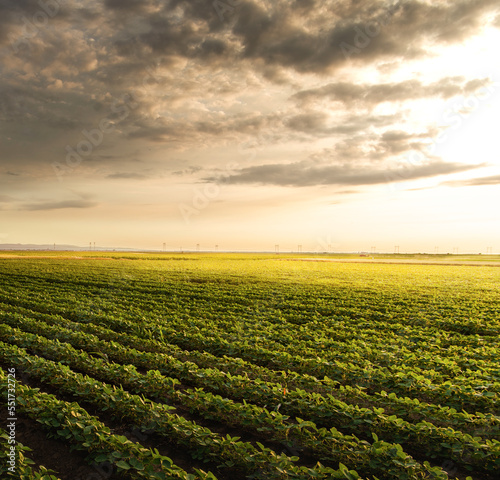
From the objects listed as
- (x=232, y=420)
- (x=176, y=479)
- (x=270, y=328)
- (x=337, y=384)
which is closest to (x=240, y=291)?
(x=270, y=328)

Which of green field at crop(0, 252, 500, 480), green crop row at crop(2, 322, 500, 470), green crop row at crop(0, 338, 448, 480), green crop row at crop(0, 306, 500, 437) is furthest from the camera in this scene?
green crop row at crop(0, 306, 500, 437)

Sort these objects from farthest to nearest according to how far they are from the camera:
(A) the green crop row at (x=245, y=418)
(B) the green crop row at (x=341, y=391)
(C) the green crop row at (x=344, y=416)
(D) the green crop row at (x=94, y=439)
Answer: (B) the green crop row at (x=341, y=391), (C) the green crop row at (x=344, y=416), (A) the green crop row at (x=245, y=418), (D) the green crop row at (x=94, y=439)

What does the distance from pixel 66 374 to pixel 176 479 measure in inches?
193

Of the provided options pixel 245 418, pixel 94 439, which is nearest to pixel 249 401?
pixel 245 418

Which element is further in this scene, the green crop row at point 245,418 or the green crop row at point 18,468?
the green crop row at point 245,418

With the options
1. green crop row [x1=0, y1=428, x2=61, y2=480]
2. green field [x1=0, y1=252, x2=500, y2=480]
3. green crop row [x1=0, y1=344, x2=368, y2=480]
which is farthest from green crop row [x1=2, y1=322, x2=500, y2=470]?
green crop row [x1=0, y1=428, x2=61, y2=480]

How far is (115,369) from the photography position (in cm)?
852

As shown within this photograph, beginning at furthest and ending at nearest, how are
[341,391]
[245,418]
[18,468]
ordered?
[341,391] < [245,418] < [18,468]

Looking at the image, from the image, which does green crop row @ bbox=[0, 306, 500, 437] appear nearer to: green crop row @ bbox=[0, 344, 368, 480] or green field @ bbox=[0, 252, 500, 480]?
green field @ bbox=[0, 252, 500, 480]

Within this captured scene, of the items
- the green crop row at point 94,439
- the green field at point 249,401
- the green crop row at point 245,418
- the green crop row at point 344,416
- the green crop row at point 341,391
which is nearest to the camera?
the green crop row at point 94,439

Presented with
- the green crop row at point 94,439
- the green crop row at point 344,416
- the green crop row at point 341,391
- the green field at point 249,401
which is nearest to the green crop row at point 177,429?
the green field at point 249,401

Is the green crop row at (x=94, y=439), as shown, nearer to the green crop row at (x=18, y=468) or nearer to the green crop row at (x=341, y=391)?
the green crop row at (x=18, y=468)

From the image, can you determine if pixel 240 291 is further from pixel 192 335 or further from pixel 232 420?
pixel 232 420

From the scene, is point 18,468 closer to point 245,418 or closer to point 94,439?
point 94,439
